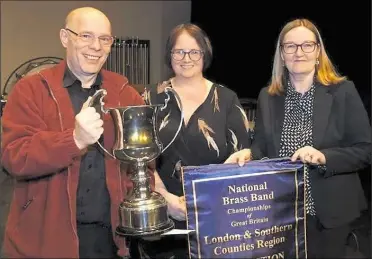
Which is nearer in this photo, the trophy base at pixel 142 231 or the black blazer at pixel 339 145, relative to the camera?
the trophy base at pixel 142 231

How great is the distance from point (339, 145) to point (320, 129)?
0.07m

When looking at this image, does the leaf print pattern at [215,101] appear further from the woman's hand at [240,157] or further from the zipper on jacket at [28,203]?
the zipper on jacket at [28,203]

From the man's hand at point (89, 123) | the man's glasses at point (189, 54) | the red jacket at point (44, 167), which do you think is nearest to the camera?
the man's hand at point (89, 123)

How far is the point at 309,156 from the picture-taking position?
123cm

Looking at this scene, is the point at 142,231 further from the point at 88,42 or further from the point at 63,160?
the point at 88,42

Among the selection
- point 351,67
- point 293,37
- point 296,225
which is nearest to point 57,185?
point 296,225

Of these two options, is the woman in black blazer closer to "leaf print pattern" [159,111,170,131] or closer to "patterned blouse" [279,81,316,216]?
"patterned blouse" [279,81,316,216]

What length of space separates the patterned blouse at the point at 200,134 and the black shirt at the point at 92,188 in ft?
0.92

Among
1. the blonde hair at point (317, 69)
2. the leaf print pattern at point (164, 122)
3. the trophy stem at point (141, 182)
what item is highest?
the blonde hair at point (317, 69)

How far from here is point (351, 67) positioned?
3.27 m

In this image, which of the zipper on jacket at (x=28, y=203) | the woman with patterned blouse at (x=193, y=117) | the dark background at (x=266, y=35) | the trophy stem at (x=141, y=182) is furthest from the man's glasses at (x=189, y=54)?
the dark background at (x=266, y=35)

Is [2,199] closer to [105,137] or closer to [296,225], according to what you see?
[105,137]

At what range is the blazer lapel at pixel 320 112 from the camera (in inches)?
54.7

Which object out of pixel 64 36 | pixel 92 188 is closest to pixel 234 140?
pixel 92 188
